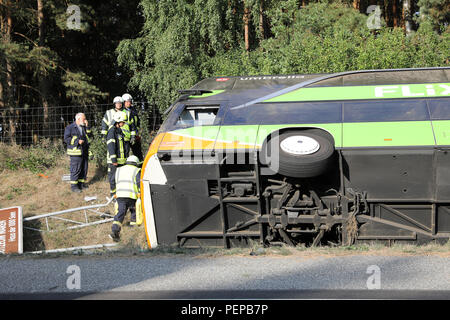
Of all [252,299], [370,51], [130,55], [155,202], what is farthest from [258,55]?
[252,299]

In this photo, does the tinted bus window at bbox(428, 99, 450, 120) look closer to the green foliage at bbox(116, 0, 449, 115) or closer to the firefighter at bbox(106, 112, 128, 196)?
the green foliage at bbox(116, 0, 449, 115)

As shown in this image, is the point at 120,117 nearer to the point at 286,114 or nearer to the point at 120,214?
the point at 120,214

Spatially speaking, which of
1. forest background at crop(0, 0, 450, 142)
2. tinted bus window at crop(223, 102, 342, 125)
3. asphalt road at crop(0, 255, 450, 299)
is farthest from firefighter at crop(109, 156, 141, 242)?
forest background at crop(0, 0, 450, 142)

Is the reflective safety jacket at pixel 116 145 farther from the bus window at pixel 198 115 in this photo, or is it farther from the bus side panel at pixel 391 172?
the bus side panel at pixel 391 172

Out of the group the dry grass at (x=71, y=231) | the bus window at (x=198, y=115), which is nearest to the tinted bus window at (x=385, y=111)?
the dry grass at (x=71, y=231)

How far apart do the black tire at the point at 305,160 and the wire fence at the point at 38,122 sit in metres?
8.51

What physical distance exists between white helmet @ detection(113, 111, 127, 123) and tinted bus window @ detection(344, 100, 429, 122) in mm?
5361

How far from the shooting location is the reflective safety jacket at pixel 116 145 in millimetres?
10809

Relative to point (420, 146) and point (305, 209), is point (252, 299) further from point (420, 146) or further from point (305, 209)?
point (420, 146)

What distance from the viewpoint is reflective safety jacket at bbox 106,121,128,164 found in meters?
10.8

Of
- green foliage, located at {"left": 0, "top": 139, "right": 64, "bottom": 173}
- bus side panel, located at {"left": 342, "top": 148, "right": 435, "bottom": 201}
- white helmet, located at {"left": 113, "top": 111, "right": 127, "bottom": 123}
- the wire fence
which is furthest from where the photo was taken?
the wire fence

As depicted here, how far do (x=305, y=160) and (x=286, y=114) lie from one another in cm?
104

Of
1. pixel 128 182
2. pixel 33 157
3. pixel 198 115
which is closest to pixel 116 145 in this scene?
pixel 128 182

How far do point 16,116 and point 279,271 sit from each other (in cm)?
1251
